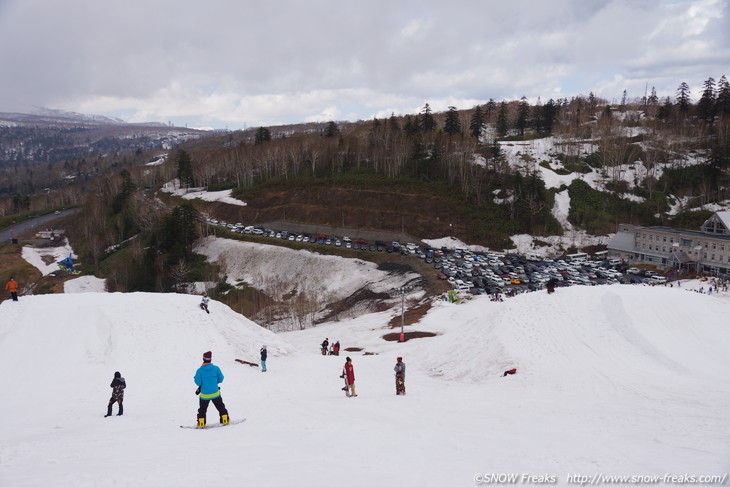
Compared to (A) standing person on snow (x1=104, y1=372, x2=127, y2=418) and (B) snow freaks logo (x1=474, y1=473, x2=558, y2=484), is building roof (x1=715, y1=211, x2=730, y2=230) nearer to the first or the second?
(B) snow freaks logo (x1=474, y1=473, x2=558, y2=484)

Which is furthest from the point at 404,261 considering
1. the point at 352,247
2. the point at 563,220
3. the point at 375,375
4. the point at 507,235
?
the point at 375,375

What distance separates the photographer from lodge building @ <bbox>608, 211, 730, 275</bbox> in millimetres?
54562

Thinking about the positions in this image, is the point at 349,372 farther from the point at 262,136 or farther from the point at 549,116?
the point at 262,136

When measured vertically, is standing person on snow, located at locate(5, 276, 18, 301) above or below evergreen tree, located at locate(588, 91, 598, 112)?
below

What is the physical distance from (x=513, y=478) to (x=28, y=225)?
136749 millimetres

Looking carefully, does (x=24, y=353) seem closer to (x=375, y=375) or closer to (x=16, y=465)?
(x=16, y=465)

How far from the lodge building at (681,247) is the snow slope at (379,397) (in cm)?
3910

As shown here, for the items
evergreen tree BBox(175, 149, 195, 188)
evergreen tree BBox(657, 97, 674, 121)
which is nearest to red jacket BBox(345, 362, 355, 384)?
evergreen tree BBox(175, 149, 195, 188)

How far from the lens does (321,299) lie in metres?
55.1

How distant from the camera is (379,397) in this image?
14.7m

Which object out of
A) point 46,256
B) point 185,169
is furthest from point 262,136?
point 46,256

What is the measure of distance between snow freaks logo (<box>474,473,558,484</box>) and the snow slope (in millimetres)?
142

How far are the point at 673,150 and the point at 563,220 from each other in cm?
3316

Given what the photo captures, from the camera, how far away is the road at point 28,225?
9988 centimetres
